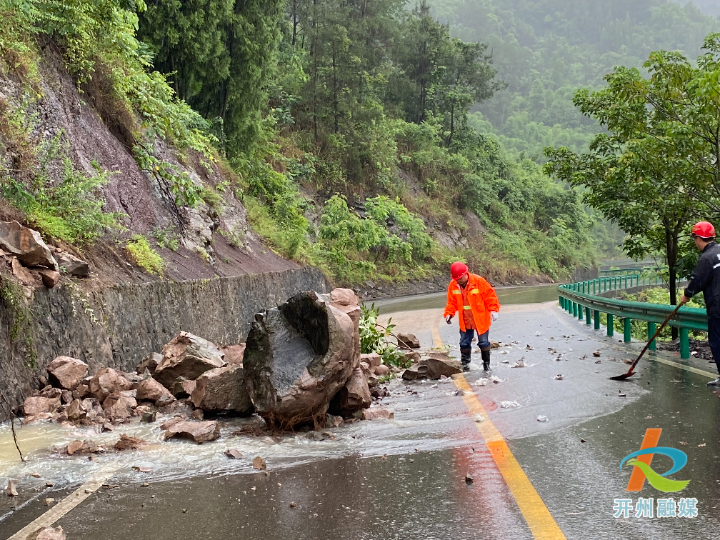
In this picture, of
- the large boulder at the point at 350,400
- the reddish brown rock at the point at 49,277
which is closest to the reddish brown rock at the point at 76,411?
the reddish brown rock at the point at 49,277

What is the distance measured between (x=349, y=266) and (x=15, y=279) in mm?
26276

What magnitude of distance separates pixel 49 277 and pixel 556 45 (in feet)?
576

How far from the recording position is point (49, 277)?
8.71 meters

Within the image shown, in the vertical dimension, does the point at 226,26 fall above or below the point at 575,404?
above

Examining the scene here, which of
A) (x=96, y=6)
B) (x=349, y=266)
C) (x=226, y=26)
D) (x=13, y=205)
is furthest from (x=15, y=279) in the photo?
(x=349, y=266)

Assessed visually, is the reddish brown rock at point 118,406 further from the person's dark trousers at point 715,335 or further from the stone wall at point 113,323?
the person's dark trousers at point 715,335

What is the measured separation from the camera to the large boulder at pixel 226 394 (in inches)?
306

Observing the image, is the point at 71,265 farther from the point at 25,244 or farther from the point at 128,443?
the point at 128,443

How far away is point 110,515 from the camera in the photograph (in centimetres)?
467

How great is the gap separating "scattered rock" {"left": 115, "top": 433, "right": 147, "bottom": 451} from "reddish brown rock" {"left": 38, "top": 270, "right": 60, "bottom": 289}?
2953 mm

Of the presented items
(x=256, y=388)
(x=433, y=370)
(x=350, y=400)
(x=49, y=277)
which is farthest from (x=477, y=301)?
(x=49, y=277)

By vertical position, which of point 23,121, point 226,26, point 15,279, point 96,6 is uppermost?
point 226,26

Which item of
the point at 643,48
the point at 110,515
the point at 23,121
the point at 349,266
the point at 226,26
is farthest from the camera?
the point at 643,48

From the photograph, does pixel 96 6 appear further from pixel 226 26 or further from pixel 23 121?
pixel 226 26
